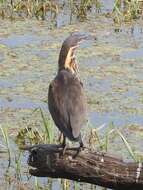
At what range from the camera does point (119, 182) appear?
3.89 m

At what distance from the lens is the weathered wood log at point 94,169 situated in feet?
12.7

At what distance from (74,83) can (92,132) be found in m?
1.32

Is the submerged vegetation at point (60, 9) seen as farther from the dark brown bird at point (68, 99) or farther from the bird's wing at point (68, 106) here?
the bird's wing at point (68, 106)

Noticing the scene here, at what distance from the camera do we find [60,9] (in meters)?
9.54

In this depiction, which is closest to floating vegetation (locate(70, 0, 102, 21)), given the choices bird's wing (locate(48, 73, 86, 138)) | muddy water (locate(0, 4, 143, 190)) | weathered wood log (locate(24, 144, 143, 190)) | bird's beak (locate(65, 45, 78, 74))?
muddy water (locate(0, 4, 143, 190))

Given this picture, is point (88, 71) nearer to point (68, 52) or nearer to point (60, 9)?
point (60, 9)

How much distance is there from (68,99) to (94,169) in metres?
0.50

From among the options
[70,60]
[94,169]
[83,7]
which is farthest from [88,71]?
[94,169]

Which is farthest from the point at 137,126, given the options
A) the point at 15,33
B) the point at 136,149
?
the point at 15,33

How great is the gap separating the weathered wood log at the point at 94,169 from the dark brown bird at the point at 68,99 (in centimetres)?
12

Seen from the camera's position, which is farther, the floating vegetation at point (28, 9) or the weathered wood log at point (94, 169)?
the floating vegetation at point (28, 9)

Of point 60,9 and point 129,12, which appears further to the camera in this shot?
point 60,9

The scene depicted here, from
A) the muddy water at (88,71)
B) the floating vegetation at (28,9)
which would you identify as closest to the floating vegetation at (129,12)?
the muddy water at (88,71)

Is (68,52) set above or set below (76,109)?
above
